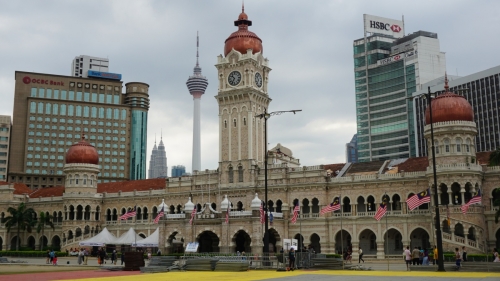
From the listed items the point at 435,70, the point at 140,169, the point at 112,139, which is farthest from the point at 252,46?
the point at 140,169

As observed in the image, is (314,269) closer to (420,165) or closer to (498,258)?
(498,258)

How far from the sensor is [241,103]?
74750mm

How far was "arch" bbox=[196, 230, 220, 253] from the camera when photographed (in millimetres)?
70375

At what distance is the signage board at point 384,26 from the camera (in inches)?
5773

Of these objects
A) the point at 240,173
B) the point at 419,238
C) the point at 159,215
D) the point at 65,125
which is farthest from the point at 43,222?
the point at 65,125

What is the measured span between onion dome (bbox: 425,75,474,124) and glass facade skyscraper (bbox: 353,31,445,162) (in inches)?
3074

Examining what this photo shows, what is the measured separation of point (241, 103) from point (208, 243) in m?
18.7

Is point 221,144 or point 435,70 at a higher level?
point 435,70

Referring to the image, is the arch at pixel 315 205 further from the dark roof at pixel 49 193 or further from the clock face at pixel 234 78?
the dark roof at pixel 49 193

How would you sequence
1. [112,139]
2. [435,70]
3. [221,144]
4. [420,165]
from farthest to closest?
[112,139] → [435,70] → [221,144] → [420,165]

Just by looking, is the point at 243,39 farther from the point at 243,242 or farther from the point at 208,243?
the point at 208,243

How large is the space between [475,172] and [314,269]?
2504cm

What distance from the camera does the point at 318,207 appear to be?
6869 centimetres

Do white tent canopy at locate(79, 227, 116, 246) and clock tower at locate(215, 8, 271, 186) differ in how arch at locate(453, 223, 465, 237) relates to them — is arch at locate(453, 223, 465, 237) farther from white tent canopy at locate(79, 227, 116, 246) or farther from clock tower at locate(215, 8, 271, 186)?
white tent canopy at locate(79, 227, 116, 246)
